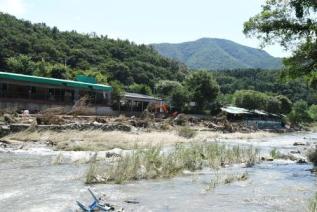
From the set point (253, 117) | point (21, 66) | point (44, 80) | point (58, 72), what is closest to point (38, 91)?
point (44, 80)

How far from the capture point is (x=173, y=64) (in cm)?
18875

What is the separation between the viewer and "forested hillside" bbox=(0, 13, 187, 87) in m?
99.5

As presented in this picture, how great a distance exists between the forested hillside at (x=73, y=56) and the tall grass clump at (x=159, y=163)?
7295 cm

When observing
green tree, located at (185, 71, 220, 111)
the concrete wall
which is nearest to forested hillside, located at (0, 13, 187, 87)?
green tree, located at (185, 71, 220, 111)

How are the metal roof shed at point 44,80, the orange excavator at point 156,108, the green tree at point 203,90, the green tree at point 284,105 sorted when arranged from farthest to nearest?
the green tree at point 284,105 → the green tree at point 203,90 → the orange excavator at point 156,108 → the metal roof shed at point 44,80

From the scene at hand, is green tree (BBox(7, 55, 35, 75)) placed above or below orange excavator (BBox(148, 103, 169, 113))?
above

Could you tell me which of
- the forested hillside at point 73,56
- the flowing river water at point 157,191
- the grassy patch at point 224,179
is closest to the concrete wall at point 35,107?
the flowing river water at point 157,191

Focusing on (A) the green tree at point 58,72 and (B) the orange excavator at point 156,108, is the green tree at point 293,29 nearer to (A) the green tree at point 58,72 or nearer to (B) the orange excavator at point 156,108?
(B) the orange excavator at point 156,108

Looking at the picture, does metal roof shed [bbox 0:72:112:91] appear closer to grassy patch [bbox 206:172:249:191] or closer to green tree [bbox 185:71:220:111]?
green tree [bbox 185:71:220:111]

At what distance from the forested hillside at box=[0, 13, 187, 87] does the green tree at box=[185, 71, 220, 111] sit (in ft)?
58.8

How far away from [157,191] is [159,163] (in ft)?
13.1

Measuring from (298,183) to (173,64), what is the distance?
171 m

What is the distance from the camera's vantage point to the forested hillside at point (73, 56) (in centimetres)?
9950

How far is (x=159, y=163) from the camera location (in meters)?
19.1
